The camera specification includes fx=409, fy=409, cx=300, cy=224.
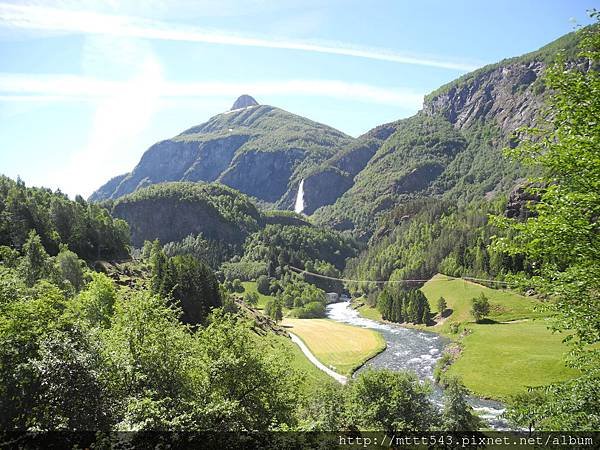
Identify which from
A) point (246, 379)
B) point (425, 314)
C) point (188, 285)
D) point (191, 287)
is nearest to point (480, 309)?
point (425, 314)

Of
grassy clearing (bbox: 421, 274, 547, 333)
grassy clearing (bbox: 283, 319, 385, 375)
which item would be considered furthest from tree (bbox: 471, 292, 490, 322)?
grassy clearing (bbox: 283, 319, 385, 375)

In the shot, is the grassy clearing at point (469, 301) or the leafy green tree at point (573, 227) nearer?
the leafy green tree at point (573, 227)

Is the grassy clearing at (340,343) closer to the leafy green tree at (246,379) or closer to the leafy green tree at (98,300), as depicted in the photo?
the leafy green tree at (98,300)

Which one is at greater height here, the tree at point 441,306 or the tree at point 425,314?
the tree at point 441,306

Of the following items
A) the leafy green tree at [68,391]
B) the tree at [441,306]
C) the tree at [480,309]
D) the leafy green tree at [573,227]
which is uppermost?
the leafy green tree at [573,227]

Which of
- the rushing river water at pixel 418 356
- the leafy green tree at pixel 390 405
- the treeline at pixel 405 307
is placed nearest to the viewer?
the leafy green tree at pixel 390 405

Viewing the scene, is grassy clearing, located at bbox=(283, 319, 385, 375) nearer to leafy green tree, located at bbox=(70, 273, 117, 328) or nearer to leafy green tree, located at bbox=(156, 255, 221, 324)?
leafy green tree, located at bbox=(156, 255, 221, 324)

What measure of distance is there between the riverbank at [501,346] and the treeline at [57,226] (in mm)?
120783

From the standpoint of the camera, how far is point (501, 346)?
95.4 metres

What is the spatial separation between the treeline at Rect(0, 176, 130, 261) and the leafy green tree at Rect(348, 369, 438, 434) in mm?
119430

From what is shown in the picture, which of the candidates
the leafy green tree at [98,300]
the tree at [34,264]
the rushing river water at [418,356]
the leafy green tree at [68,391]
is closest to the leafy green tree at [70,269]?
the tree at [34,264]

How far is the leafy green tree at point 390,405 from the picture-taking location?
→ 137 ft

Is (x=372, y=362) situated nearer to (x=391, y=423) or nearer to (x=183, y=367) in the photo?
(x=391, y=423)

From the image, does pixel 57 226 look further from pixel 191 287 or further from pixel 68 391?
pixel 68 391
